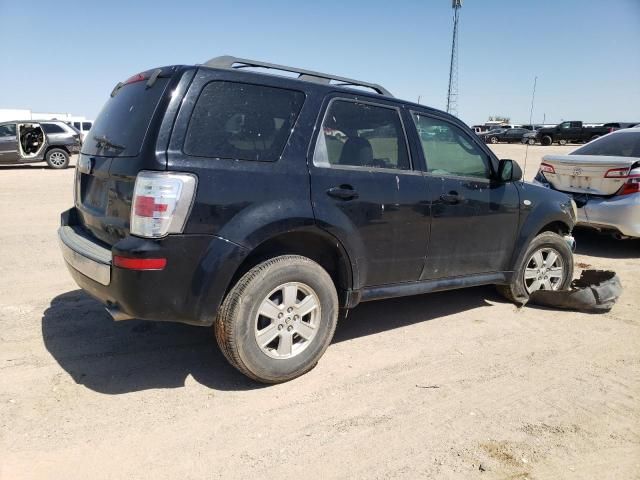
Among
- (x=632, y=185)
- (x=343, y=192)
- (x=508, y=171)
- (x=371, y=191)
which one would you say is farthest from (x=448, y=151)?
(x=632, y=185)

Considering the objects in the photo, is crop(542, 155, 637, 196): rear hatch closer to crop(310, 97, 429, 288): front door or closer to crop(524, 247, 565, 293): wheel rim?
crop(524, 247, 565, 293): wheel rim

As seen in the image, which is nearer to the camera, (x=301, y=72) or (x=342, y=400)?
(x=342, y=400)

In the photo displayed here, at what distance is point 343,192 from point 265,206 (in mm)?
612

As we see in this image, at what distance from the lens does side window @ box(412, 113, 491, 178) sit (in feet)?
13.3

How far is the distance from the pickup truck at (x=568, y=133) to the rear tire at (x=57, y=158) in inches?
1341

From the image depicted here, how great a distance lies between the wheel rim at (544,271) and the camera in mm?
4949

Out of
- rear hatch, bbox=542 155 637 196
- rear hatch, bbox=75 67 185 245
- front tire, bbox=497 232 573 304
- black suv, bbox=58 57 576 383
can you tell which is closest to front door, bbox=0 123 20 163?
black suv, bbox=58 57 576 383

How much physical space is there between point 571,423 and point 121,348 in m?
3.03

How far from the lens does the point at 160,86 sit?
305 cm

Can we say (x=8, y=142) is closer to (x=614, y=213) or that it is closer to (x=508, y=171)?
(x=508, y=171)

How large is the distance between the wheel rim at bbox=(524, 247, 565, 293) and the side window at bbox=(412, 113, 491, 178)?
112 cm

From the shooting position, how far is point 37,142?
682 inches

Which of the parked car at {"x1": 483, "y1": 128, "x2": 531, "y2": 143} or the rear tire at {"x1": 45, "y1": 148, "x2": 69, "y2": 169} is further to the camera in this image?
the parked car at {"x1": 483, "y1": 128, "x2": 531, "y2": 143}

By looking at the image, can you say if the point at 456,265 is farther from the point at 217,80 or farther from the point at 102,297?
the point at 102,297
